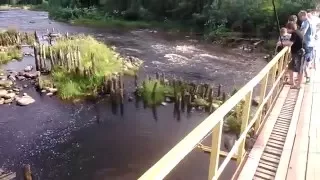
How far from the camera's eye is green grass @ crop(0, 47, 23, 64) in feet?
70.9

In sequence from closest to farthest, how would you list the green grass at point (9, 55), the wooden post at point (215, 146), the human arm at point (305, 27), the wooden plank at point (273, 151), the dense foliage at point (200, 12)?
the wooden post at point (215, 146) → the wooden plank at point (273, 151) → the human arm at point (305, 27) → the green grass at point (9, 55) → the dense foliage at point (200, 12)

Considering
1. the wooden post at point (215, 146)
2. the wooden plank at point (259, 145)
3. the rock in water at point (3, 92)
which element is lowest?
the rock in water at point (3, 92)

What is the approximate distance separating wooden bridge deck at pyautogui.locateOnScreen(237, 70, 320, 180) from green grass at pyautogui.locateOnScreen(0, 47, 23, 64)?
64.9ft

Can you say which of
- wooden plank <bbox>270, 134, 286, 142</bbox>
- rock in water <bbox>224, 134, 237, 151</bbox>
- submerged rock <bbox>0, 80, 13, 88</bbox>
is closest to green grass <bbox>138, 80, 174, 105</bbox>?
rock in water <bbox>224, 134, 237, 151</bbox>

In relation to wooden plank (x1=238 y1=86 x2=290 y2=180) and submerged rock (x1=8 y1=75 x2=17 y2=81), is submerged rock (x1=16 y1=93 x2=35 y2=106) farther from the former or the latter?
wooden plank (x1=238 y1=86 x2=290 y2=180)

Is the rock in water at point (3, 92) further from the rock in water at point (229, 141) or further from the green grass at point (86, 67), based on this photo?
the rock in water at point (229, 141)

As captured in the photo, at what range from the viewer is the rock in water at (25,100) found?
1522 cm

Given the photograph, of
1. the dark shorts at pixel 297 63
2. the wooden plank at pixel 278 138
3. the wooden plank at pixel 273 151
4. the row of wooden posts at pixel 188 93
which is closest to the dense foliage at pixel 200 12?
the row of wooden posts at pixel 188 93

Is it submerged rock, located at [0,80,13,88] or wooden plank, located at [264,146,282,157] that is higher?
wooden plank, located at [264,146,282,157]

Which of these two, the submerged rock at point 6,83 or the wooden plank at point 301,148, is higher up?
the wooden plank at point 301,148

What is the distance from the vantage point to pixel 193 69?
2041cm

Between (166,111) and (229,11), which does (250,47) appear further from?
(166,111)

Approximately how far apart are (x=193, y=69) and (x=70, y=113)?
28.6 feet

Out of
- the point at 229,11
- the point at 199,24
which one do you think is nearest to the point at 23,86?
the point at 229,11
